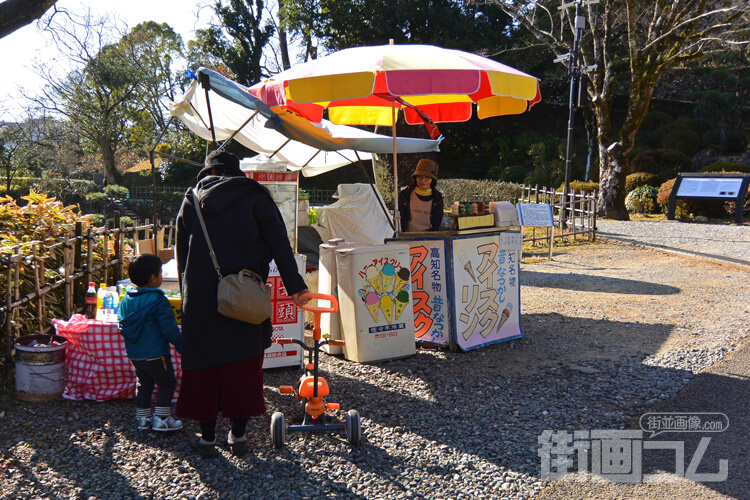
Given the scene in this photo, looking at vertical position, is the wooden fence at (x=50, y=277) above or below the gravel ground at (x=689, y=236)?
above

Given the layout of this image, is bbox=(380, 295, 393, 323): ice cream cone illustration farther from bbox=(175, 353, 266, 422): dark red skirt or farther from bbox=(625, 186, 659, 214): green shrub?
bbox=(625, 186, 659, 214): green shrub

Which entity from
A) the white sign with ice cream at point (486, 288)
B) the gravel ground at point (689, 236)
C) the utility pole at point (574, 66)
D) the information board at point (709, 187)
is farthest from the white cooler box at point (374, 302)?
the information board at point (709, 187)

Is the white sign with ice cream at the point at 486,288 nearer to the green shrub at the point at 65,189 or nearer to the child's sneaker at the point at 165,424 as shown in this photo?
the child's sneaker at the point at 165,424

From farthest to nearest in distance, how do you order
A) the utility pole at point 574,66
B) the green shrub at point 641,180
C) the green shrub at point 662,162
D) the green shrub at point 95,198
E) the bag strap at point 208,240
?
the green shrub at point 95,198 < the green shrub at point 662,162 < the green shrub at point 641,180 < the utility pole at point 574,66 < the bag strap at point 208,240

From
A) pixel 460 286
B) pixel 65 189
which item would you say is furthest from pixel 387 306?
pixel 65 189

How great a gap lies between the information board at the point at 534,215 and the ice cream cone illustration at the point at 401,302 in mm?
5295

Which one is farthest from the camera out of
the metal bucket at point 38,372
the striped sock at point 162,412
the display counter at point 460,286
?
the display counter at point 460,286

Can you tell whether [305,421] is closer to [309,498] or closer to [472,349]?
[309,498]

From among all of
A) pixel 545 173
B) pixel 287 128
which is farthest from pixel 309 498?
pixel 545 173

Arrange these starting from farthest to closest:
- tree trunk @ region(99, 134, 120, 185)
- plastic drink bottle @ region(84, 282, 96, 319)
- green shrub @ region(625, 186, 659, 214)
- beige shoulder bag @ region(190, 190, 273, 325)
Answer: tree trunk @ region(99, 134, 120, 185) → green shrub @ region(625, 186, 659, 214) → plastic drink bottle @ region(84, 282, 96, 319) → beige shoulder bag @ region(190, 190, 273, 325)

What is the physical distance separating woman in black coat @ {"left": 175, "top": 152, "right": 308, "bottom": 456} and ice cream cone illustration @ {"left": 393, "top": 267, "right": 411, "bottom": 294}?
5.91 ft

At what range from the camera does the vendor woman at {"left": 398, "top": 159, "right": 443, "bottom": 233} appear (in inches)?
224

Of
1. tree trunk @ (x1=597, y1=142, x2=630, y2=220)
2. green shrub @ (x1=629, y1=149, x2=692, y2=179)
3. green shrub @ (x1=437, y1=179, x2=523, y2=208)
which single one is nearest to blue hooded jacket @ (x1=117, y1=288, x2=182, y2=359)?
tree trunk @ (x1=597, y1=142, x2=630, y2=220)

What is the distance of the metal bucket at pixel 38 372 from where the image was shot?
3787mm
